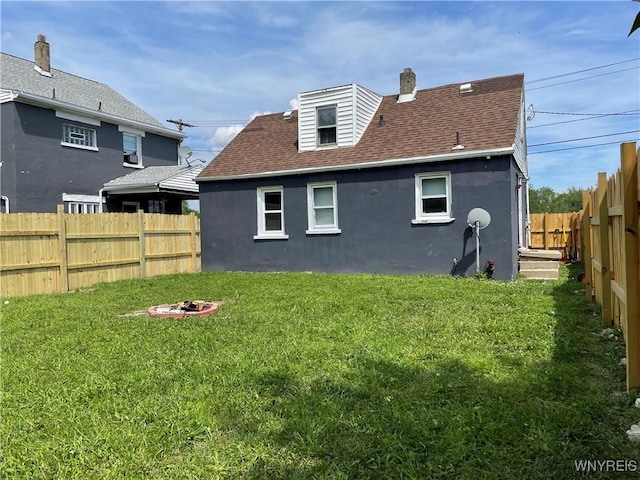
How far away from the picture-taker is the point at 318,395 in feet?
11.4

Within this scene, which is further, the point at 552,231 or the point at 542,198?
the point at 542,198

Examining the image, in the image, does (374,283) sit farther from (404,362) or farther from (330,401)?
(330,401)

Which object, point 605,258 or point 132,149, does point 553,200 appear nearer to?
point 132,149

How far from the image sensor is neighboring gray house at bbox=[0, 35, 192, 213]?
1501 cm

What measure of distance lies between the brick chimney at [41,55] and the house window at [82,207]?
5.90 metres

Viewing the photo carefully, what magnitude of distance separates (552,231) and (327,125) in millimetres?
9374

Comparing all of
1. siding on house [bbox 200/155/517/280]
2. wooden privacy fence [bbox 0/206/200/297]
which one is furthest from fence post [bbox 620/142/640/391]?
wooden privacy fence [bbox 0/206/200/297]

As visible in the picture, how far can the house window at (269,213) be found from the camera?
1362cm

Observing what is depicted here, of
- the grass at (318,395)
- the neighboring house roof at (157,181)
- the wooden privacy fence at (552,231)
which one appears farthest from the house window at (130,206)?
the wooden privacy fence at (552,231)

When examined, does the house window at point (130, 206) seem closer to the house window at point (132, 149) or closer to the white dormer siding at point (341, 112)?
the house window at point (132, 149)

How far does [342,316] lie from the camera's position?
6.30 m

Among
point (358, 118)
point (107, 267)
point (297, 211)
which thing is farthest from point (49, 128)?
point (358, 118)

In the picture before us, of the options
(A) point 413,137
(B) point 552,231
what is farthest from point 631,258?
(B) point 552,231

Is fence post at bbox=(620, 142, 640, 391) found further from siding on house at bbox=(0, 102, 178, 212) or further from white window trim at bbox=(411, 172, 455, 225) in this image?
siding on house at bbox=(0, 102, 178, 212)
